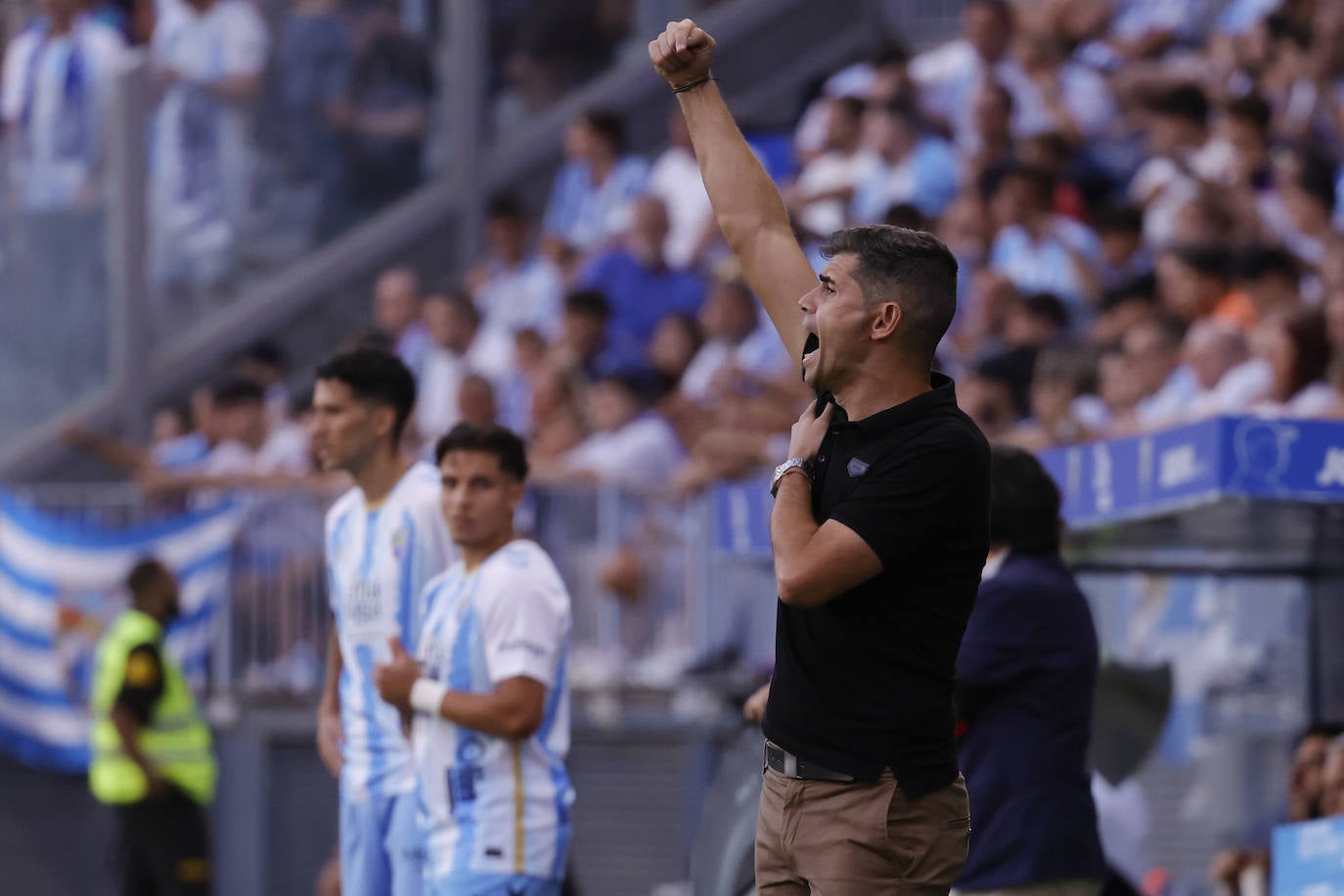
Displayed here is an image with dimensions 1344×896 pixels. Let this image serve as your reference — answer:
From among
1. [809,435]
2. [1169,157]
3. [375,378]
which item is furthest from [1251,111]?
[809,435]

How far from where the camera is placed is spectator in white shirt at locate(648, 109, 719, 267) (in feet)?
48.9

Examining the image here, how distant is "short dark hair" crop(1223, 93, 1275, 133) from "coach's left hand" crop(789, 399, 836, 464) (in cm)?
896

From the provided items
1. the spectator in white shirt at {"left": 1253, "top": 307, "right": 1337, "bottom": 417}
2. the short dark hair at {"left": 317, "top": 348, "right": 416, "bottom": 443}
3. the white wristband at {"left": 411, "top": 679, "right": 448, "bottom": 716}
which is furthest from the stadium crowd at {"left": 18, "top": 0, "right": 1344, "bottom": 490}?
the white wristband at {"left": 411, "top": 679, "right": 448, "bottom": 716}

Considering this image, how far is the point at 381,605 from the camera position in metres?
7.11


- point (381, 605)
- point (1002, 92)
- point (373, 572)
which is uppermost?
point (1002, 92)

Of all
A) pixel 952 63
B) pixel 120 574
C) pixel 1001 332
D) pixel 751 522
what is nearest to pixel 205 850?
pixel 120 574

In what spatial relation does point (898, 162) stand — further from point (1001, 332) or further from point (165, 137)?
point (165, 137)

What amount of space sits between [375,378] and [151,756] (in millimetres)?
5418

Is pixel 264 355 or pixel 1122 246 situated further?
pixel 264 355

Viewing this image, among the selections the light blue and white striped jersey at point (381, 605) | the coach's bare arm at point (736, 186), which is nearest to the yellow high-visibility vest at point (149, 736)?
the light blue and white striped jersey at point (381, 605)

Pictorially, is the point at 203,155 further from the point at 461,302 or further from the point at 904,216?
the point at 904,216

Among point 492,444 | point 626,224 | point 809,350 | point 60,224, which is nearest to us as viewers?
point 809,350

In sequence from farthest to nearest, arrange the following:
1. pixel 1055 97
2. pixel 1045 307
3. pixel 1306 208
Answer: pixel 1055 97 < pixel 1306 208 < pixel 1045 307

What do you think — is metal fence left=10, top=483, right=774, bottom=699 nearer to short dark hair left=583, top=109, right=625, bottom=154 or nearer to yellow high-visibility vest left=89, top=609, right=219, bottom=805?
yellow high-visibility vest left=89, top=609, right=219, bottom=805
